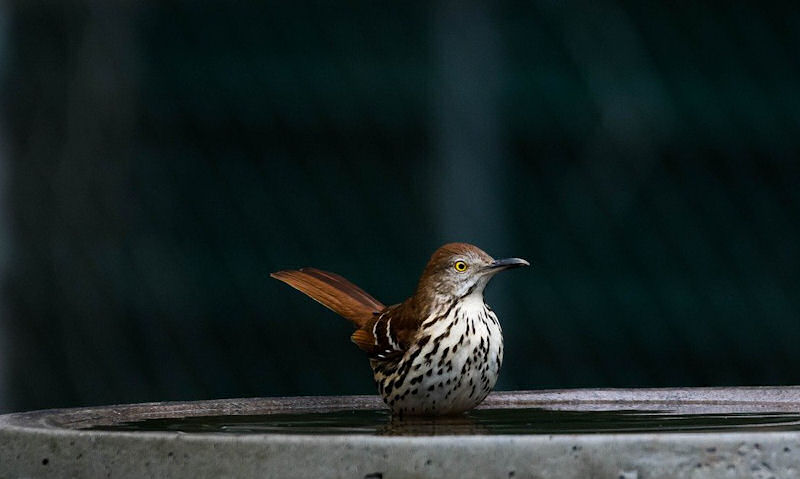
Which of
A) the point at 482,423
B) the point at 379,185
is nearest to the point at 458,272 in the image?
the point at 482,423

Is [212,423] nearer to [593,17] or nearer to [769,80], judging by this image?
[593,17]

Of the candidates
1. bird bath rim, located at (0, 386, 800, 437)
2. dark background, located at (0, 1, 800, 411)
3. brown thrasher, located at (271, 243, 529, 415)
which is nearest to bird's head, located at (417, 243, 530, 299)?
brown thrasher, located at (271, 243, 529, 415)

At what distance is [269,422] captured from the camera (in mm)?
2031

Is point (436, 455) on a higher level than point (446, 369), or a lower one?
higher

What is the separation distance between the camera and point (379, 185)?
198 inches

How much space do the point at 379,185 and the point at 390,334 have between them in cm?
264

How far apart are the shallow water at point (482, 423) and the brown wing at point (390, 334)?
0.43 feet

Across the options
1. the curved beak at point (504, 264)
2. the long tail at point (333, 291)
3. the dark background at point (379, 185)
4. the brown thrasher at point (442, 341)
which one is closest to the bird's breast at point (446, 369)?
the brown thrasher at point (442, 341)

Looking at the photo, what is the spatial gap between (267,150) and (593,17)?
1.23 m

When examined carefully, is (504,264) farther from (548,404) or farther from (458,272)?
(548,404)

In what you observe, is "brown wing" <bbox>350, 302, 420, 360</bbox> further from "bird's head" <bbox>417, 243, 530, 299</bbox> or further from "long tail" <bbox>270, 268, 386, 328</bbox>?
"long tail" <bbox>270, 268, 386, 328</bbox>

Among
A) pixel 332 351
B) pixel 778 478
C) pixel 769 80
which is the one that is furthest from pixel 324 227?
pixel 778 478

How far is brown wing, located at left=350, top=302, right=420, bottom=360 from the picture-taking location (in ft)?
7.79

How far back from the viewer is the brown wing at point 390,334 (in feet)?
7.79
